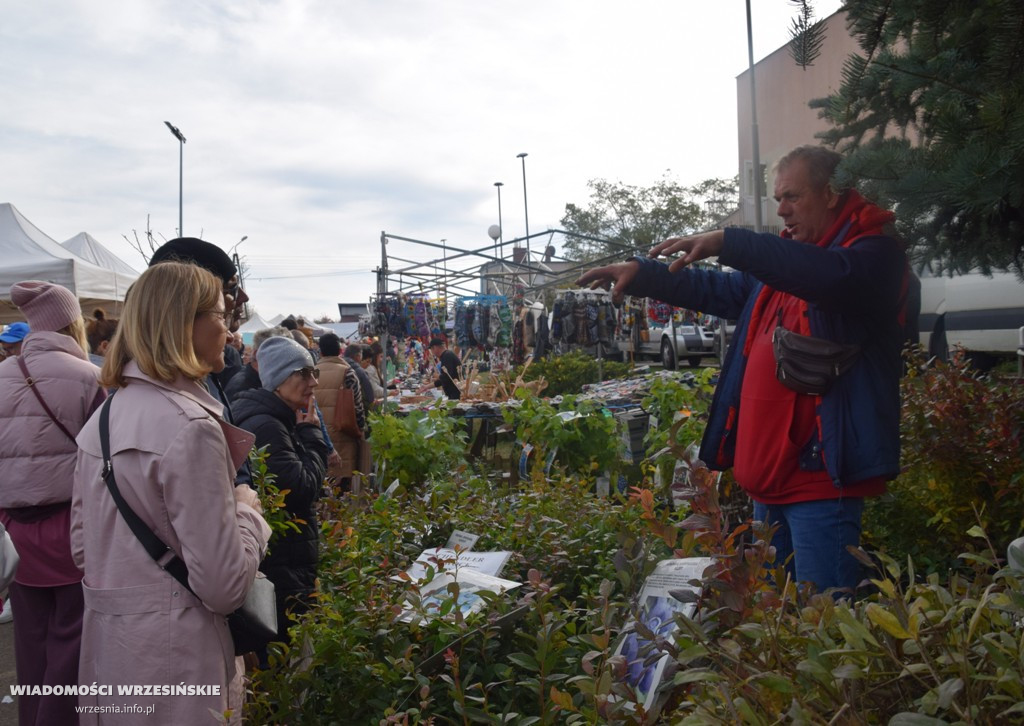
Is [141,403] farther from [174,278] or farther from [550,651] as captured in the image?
[550,651]

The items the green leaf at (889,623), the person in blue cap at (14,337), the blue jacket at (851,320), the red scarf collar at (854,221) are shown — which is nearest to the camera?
the green leaf at (889,623)

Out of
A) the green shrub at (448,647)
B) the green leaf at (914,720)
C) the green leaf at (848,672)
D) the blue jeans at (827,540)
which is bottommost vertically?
the green shrub at (448,647)

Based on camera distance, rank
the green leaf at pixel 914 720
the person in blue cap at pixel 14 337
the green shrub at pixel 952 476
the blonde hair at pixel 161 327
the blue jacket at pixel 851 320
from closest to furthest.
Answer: the green leaf at pixel 914 720, the blonde hair at pixel 161 327, the blue jacket at pixel 851 320, the green shrub at pixel 952 476, the person in blue cap at pixel 14 337

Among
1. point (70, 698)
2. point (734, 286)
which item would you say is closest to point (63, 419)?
point (70, 698)

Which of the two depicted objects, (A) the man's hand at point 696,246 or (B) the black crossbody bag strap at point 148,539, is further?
(A) the man's hand at point 696,246

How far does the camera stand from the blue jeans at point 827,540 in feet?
7.80

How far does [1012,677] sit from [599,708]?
0.61 m

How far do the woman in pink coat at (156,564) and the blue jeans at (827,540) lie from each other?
1.50 metres

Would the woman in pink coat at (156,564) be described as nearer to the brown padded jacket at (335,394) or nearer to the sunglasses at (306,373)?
the sunglasses at (306,373)

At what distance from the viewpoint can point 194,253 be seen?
2.85 meters

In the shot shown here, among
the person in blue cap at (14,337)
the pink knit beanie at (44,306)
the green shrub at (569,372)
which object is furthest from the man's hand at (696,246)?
the green shrub at (569,372)

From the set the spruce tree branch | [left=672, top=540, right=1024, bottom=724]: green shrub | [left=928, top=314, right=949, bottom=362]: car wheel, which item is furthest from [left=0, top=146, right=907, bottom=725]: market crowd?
[left=928, top=314, right=949, bottom=362]: car wheel

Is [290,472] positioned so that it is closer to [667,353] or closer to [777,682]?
[777,682]

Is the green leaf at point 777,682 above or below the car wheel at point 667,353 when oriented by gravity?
below
